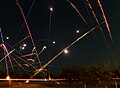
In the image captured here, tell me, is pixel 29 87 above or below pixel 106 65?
below

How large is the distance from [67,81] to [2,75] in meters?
19.8

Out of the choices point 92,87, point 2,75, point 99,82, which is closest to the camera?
point 92,87

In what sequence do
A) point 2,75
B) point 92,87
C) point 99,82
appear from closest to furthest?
point 92,87 < point 99,82 < point 2,75

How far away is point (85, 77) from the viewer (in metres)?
44.3

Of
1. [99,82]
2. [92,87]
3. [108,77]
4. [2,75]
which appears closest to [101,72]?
[108,77]

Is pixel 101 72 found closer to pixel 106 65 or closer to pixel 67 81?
pixel 106 65

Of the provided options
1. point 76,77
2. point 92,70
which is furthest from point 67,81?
point 92,70

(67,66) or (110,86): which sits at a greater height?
(67,66)

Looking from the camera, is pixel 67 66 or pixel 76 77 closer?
pixel 76 77

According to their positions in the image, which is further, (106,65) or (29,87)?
(106,65)

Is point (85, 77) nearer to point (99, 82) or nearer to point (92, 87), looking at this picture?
point (99, 82)

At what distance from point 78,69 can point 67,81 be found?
4616mm

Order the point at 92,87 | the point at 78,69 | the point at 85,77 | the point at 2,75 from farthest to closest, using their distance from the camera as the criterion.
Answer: the point at 2,75 < the point at 78,69 < the point at 85,77 < the point at 92,87

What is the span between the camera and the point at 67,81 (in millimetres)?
44438
